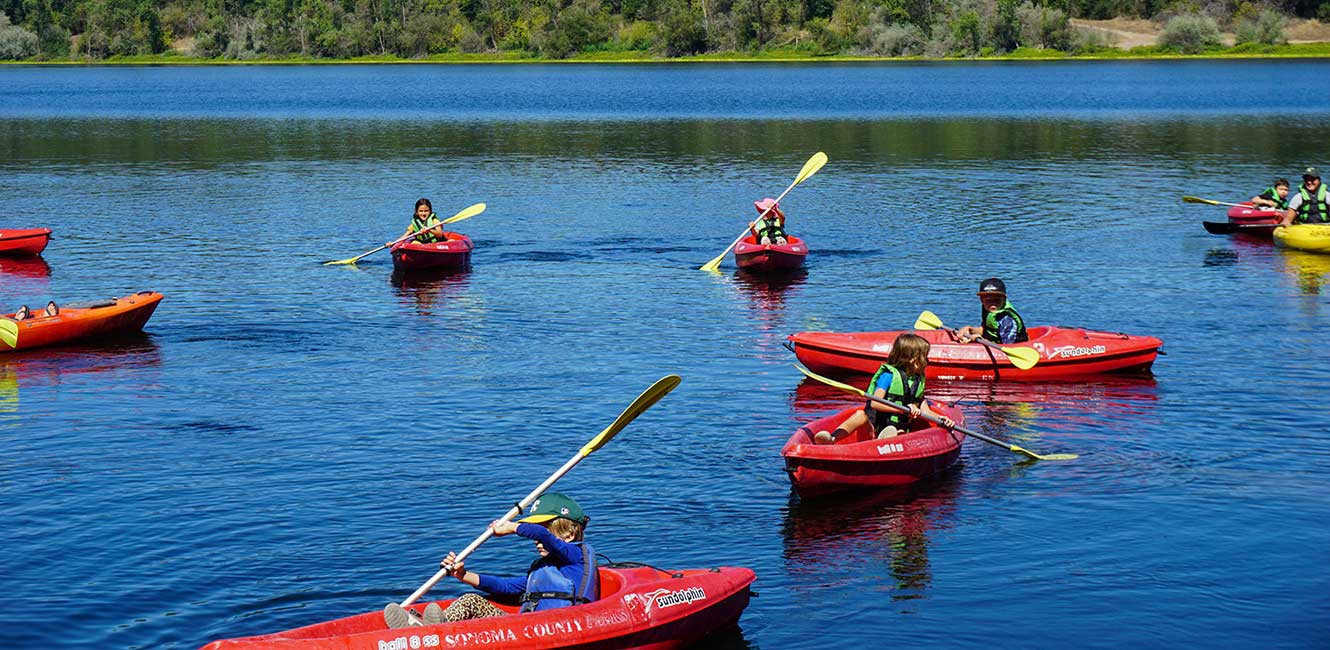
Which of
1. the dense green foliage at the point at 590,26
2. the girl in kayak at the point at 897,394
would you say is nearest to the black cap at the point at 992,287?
the girl in kayak at the point at 897,394

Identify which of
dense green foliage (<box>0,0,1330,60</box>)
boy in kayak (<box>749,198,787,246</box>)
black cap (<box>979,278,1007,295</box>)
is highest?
dense green foliage (<box>0,0,1330,60</box>)

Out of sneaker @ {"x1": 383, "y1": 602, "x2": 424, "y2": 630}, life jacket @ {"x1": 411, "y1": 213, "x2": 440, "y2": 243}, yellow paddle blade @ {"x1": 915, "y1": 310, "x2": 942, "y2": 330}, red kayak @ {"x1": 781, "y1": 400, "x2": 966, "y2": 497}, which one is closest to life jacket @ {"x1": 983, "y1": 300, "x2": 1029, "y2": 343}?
yellow paddle blade @ {"x1": 915, "y1": 310, "x2": 942, "y2": 330}

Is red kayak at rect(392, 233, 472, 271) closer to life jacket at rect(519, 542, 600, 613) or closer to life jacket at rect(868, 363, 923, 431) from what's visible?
life jacket at rect(868, 363, 923, 431)

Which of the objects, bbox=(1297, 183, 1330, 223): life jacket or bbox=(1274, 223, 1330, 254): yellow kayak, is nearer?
bbox=(1274, 223, 1330, 254): yellow kayak

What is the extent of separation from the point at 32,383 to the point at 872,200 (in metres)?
29.2

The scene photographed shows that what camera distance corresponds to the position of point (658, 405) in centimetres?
2389

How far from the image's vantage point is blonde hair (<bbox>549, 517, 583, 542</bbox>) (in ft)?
45.4

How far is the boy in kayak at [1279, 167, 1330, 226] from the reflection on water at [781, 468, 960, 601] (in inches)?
861

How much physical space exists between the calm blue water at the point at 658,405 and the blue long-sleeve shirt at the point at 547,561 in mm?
1961

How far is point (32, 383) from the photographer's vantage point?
84.1 ft

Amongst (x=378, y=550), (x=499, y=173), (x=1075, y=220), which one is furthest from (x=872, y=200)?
(x=378, y=550)

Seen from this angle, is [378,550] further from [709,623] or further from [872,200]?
[872,200]

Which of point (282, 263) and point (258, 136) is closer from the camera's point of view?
point (282, 263)

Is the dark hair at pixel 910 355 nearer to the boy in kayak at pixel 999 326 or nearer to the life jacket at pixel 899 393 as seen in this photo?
the life jacket at pixel 899 393
